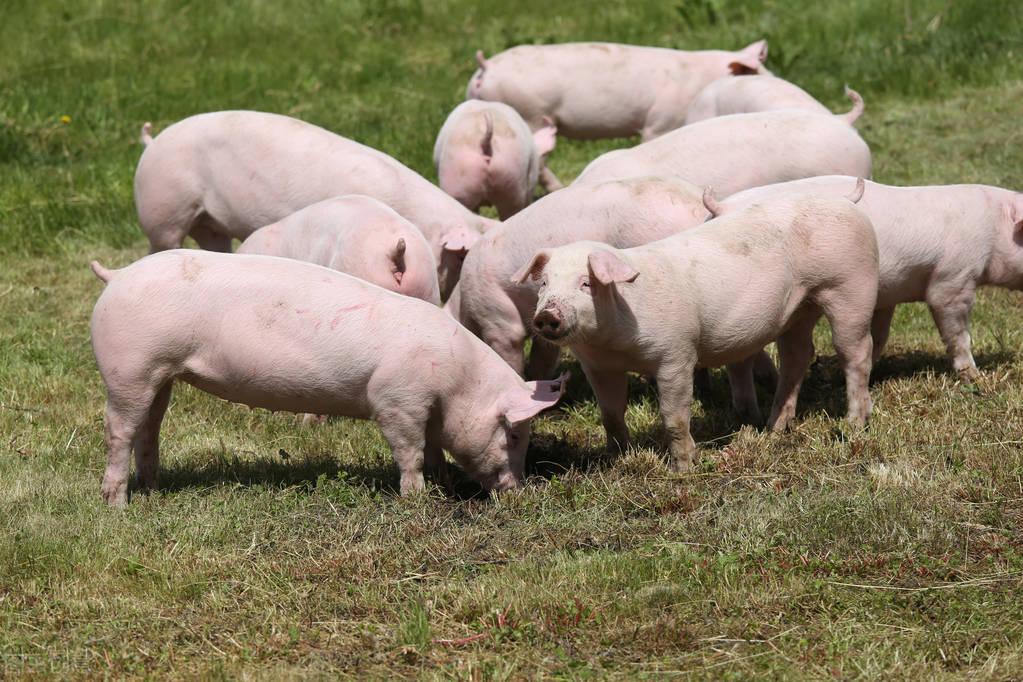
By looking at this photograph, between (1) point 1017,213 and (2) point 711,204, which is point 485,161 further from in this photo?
(1) point 1017,213

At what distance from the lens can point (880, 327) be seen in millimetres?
7102

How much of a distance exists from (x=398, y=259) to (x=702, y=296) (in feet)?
5.14

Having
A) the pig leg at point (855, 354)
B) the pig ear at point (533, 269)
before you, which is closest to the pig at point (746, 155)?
the pig leg at point (855, 354)

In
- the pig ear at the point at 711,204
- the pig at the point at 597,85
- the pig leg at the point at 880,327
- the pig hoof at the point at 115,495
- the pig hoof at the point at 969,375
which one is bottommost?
the pig at the point at 597,85

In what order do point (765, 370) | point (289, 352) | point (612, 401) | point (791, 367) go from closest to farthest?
point (289, 352), point (612, 401), point (791, 367), point (765, 370)

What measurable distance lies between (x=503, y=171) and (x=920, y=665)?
16.3 ft

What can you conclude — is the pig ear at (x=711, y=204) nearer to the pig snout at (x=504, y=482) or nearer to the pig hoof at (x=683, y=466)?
the pig hoof at (x=683, y=466)

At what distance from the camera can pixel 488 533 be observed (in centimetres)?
534

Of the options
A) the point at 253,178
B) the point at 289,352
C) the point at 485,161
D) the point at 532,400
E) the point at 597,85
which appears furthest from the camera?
the point at 597,85

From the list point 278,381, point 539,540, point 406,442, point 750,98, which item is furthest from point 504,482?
point 750,98

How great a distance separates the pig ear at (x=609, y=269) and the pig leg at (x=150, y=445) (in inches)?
70.3

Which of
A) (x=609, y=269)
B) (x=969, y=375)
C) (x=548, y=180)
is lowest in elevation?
(x=548, y=180)

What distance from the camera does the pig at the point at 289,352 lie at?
217 inches

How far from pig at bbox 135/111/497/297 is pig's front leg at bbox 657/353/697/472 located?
85.8 inches
